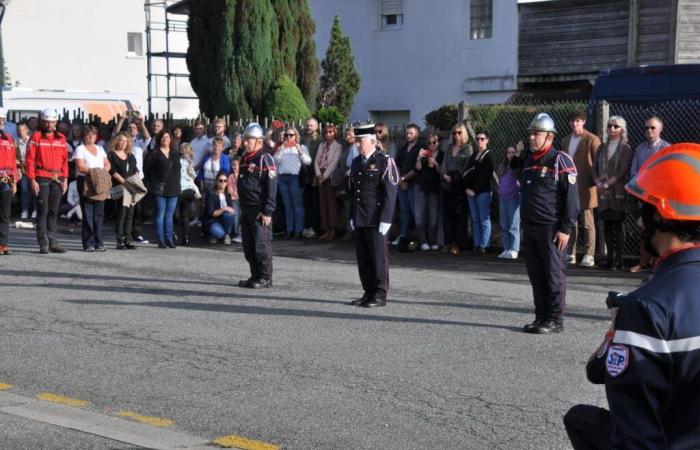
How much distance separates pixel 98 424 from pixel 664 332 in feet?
14.4

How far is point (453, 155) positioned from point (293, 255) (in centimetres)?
288

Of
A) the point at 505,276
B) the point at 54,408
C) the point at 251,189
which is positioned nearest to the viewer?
the point at 54,408

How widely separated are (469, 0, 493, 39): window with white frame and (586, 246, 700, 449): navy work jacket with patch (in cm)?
2650

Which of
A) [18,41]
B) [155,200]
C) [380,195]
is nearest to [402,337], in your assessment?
[380,195]

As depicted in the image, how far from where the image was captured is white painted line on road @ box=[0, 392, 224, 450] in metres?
6.19

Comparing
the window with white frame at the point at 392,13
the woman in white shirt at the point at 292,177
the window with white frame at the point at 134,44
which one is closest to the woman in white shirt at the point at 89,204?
the woman in white shirt at the point at 292,177

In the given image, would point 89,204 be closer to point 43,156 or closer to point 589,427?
point 43,156

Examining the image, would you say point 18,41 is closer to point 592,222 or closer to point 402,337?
point 592,222

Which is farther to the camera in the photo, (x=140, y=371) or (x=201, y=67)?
(x=201, y=67)

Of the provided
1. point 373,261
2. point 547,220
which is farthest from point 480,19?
point 547,220

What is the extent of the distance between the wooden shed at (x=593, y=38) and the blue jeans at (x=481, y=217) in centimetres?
1163

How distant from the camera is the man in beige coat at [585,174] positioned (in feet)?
47.1

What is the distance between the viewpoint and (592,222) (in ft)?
47.8

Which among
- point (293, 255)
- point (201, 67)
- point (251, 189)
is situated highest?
point (201, 67)
